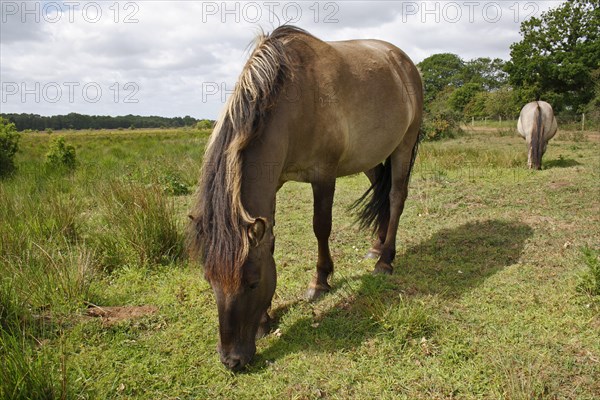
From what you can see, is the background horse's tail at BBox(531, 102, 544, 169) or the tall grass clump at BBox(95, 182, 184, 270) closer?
the tall grass clump at BBox(95, 182, 184, 270)

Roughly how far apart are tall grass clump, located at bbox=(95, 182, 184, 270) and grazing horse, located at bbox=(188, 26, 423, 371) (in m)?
1.88

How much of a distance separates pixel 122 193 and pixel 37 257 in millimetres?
1565

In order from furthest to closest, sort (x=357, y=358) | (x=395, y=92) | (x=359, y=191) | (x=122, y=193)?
(x=359, y=191) < (x=122, y=193) < (x=395, y=92) < (x=357, y=358)

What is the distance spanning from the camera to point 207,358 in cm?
297

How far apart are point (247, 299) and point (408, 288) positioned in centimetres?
181

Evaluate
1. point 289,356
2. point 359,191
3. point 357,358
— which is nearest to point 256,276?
point 289,356

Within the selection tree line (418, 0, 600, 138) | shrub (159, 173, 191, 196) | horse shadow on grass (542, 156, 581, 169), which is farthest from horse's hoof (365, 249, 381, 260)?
tree line (418, 0, 600, 138)

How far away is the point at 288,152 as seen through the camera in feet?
10.9

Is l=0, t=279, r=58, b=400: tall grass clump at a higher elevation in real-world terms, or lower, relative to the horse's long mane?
lower

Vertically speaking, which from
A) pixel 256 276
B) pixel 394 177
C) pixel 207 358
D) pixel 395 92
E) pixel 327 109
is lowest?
pixel 207 358

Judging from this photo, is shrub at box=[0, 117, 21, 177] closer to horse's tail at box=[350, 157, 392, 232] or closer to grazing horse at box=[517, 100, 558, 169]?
horse's tail at box=[350, 157, 392, 232]

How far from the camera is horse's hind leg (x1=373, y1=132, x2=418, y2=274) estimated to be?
4.46m

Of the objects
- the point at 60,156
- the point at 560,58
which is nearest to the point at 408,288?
the point at 60,156

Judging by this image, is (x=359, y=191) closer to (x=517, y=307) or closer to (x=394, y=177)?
(x=394, y=177)
